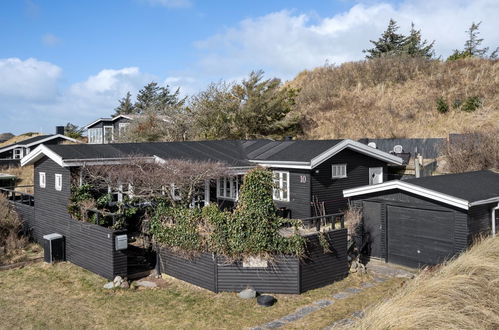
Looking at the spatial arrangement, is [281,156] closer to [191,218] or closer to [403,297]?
[191,218]

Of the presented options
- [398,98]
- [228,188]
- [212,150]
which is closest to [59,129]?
[212,150]

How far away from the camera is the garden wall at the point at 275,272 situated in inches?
428

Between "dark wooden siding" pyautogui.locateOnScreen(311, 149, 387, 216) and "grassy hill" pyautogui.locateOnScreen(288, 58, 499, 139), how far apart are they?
14.2 meters

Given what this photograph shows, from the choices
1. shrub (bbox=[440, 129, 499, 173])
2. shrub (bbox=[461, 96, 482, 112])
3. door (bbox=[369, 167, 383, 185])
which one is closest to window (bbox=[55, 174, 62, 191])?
door (bbox=[369, 167, 383, 185])

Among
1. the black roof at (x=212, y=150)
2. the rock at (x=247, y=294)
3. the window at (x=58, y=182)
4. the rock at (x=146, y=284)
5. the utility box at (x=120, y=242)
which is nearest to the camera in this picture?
the rock at (x=247, y=294)

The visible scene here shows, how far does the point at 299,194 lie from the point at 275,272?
6405 millimetres

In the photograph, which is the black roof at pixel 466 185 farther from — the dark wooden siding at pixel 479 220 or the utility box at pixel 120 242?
the utility box at pixel 120 242

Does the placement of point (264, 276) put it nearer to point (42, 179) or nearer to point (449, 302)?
point (449, 302)

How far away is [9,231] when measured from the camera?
16.0 meters

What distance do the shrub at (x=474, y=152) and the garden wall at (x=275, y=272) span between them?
483 inches

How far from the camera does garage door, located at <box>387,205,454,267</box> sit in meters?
12.1

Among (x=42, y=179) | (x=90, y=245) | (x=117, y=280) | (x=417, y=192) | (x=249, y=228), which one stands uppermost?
(x=42, y=179)

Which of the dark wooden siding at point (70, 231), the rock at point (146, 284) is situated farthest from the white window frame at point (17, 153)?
the rock at point (146, 284)

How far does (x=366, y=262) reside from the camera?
1365 centimetres
